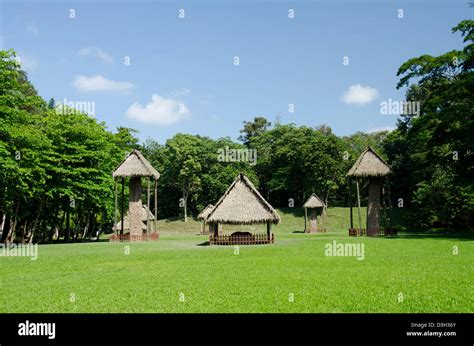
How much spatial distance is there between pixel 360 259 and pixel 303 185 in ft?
133

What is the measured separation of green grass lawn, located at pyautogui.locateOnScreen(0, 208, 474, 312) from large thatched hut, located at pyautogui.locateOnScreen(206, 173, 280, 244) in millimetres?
7409

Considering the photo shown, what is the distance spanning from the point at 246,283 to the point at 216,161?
1869 inches

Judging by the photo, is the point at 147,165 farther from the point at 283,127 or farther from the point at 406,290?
the point at 283,127

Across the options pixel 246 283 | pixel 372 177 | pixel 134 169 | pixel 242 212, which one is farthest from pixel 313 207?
pixel 246 283

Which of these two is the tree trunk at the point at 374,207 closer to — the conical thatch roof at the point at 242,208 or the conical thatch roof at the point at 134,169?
the conical thatch roof at the point at 242,208

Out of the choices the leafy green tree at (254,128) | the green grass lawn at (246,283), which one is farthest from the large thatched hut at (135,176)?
the leafy green tree at (254,128)

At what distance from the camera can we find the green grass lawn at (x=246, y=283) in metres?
8.41

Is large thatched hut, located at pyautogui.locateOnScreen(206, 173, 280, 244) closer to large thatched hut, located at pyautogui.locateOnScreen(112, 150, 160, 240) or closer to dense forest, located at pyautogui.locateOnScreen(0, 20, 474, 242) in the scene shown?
large thatched hut, located at pyautogui.locateOnScreen(112, 150, 160, 240)

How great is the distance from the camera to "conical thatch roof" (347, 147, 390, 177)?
101ft

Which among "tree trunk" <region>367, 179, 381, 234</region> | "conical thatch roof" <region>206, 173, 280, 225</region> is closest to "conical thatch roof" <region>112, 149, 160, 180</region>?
"conical thatch roof" <region>206, 173, 280, 225</region>

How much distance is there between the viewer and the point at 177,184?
59.0 metres

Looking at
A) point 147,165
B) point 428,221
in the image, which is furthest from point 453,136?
point 147,165

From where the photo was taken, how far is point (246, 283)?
10.9 metres

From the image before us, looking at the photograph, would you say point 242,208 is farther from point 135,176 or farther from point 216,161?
point 216,161
